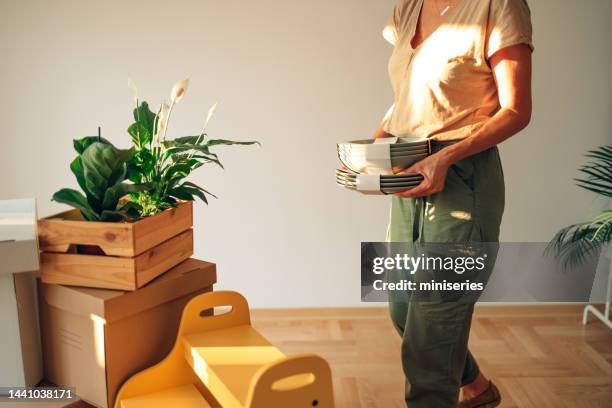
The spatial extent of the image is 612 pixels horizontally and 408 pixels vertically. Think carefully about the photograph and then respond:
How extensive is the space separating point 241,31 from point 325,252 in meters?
1.13

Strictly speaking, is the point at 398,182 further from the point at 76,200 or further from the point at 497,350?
the point at 497,350

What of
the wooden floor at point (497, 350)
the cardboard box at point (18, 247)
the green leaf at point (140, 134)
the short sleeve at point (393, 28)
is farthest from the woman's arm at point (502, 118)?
the wooden floor at point (497, 350)

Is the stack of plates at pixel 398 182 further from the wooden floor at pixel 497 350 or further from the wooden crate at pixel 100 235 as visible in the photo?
the wooden floor at pixel 497 350

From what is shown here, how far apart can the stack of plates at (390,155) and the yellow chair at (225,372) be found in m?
0.48

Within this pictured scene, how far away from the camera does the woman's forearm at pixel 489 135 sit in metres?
1.59

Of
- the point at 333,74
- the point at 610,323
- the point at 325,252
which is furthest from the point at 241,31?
the point at 610,323

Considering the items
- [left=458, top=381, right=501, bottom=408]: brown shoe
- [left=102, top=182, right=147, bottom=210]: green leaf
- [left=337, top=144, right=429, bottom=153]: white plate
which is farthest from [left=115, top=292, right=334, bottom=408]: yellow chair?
[left=458, top=381, right=501, bottom=408]: brown shoe

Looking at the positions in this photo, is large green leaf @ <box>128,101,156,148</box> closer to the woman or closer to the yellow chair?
the yellow chair

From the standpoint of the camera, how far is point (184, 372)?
4.89ft

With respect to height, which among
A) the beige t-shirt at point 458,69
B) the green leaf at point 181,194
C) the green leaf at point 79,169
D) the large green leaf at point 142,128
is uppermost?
the beige t-shirt at point 458,69

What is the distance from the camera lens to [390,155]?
1.65 metres

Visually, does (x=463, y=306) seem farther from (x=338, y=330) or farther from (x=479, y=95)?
(x=338, y=330)

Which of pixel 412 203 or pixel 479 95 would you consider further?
pixel 412 203

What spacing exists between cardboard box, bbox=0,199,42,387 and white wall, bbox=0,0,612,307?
5.66ft
